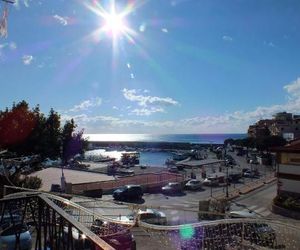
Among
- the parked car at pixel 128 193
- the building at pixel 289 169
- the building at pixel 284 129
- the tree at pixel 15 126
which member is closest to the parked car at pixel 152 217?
the tree at pixel 15 126

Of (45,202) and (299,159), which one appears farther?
(299,159)

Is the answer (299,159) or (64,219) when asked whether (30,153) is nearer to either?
(299,159)

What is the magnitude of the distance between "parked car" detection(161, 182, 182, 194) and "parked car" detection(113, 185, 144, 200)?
399 centimetres

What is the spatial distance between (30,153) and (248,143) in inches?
3797

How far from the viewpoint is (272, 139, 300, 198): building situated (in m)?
35.0

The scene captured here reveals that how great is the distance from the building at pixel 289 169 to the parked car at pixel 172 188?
11378 millimetres

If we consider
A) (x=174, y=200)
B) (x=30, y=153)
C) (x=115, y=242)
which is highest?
(x=30, y=153)

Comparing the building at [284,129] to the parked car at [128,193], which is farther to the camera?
the building at [284,129]

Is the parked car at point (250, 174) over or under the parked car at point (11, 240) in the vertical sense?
under

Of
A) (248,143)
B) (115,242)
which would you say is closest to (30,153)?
(115,242)

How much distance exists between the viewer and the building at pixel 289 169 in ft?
115

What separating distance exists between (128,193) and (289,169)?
1488 centimetres

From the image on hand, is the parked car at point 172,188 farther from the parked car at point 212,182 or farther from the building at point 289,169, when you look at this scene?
the building at point 289,169

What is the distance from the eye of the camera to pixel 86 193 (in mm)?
35719
